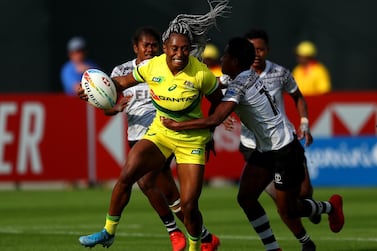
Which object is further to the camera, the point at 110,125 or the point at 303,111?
the point at 110,125

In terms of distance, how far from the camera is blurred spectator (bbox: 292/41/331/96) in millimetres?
23906

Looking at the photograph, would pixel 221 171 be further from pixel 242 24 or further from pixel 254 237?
pixel 254 237

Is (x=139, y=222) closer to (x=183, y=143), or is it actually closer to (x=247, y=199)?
(x=247, y=199)

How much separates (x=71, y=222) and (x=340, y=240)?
14.4 feet

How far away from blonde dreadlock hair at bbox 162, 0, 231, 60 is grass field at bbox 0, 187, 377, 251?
2361 mm

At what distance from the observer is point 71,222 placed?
17.3 m

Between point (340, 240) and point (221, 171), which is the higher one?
point (340, 240)

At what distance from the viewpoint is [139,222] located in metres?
17.2

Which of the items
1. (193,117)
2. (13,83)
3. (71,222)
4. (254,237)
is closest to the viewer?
(193,117)

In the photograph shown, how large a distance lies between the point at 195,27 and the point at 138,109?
184 centimetres

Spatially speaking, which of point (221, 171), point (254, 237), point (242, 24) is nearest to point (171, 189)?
point (254, 237)

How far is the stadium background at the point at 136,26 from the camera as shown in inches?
966

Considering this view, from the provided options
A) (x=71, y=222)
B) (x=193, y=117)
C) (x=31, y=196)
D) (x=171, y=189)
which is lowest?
(x=31, y=196)

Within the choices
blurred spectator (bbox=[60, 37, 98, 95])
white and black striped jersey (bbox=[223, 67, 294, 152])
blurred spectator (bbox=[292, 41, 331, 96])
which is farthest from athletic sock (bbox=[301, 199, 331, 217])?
blurred spectator (bbox=[60, 37, 98, 95])
